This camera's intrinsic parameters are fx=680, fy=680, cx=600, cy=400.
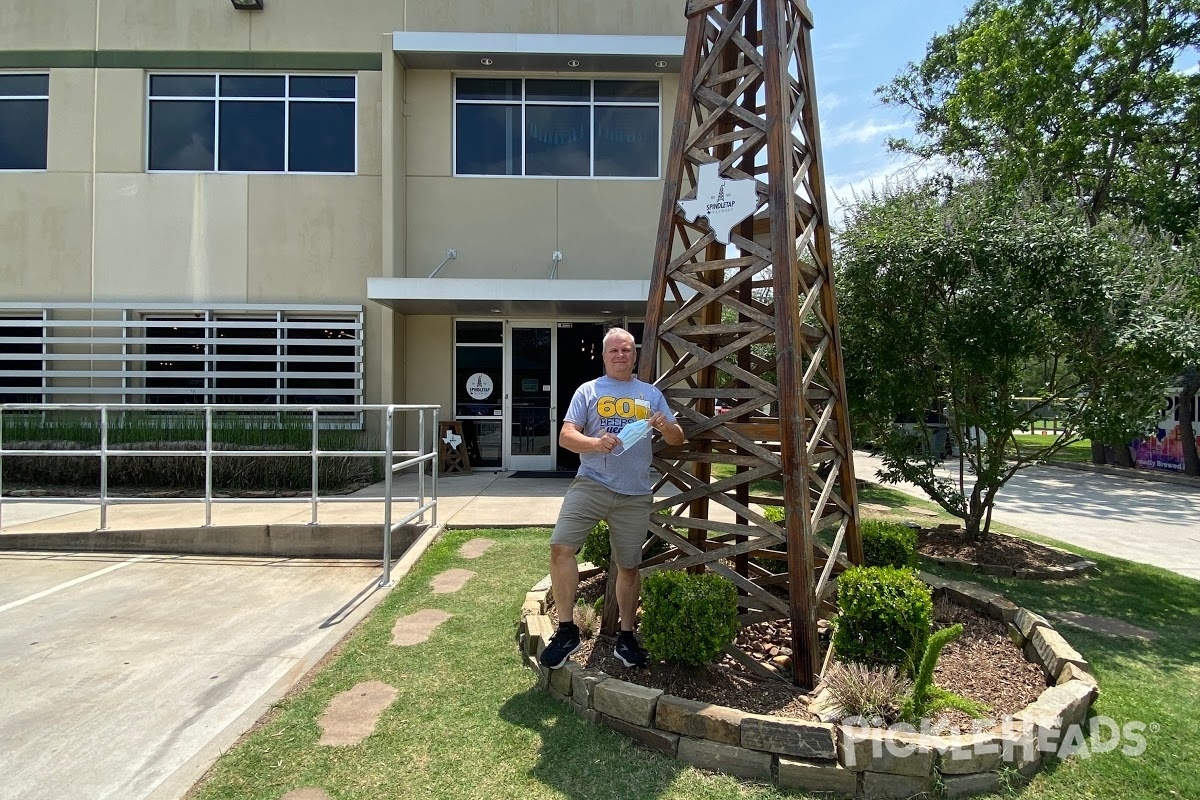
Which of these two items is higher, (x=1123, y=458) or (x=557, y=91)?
(x=557, y=91)

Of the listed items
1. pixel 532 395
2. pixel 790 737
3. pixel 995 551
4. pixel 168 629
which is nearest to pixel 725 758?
pixel 790 737

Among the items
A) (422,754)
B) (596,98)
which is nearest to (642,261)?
(596,98)

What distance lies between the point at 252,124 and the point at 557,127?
5191 mm

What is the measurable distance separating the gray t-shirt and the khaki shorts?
0.05m

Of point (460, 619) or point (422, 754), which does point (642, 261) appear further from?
point (422, 754)

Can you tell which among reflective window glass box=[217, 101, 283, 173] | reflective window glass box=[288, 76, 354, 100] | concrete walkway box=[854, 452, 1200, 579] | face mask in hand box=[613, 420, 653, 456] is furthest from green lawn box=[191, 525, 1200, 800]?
reflective window glass box=[288, 76, 354, 100]

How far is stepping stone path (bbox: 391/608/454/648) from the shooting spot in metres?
4.21

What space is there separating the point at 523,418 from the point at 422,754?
9.04 meters

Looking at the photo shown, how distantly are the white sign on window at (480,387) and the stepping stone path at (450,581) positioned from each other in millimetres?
6427

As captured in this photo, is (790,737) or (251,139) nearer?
(790,737)

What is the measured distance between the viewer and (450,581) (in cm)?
541

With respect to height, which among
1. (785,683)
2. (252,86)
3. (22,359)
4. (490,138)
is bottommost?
(785,683)

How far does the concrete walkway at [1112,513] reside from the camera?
7348 mm

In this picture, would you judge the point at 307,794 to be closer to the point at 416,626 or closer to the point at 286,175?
the point at 416,626
